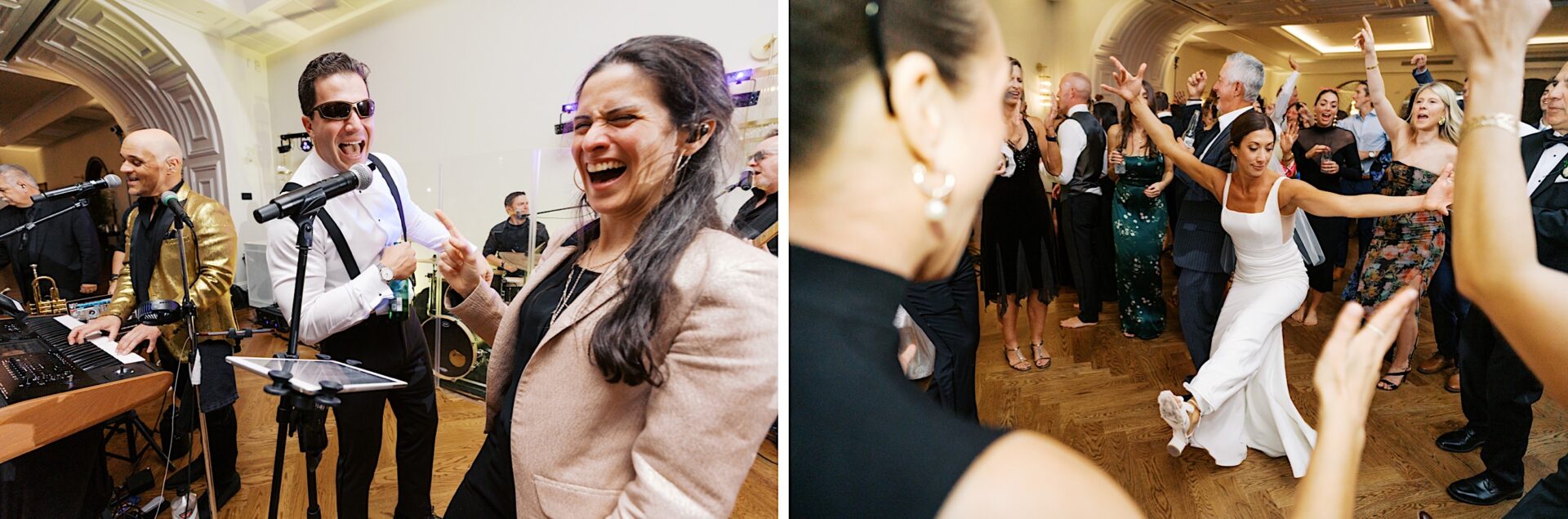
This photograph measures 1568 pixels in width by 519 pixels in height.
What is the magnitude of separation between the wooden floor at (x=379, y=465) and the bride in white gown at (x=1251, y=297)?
2.61ft

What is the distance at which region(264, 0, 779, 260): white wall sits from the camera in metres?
1.32

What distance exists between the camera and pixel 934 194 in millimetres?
1253

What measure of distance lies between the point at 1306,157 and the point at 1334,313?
0.22 meters

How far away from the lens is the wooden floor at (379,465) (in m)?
1.41

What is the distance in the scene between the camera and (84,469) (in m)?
1.70

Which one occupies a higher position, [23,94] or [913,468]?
[23,94]

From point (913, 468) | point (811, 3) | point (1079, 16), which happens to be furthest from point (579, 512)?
point (1079, 16)

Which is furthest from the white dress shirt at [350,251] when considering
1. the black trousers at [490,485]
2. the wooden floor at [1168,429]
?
the wooden floor at [1168,429]

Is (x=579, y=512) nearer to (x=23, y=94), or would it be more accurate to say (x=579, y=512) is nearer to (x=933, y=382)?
(x=933, y=382)

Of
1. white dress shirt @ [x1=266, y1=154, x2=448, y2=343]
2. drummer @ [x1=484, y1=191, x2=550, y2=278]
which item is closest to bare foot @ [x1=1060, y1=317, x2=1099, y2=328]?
drummer @ [x1=484, y1=191, x2=550, y2=278]

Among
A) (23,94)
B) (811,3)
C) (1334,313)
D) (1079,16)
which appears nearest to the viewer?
(1334,313)

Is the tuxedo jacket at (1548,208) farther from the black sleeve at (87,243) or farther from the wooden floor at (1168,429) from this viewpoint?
the black sleeve at (87,243)

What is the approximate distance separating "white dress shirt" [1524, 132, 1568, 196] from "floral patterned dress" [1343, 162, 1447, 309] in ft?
0.27

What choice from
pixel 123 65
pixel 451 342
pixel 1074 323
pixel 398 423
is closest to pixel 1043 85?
pixel 1074 323
